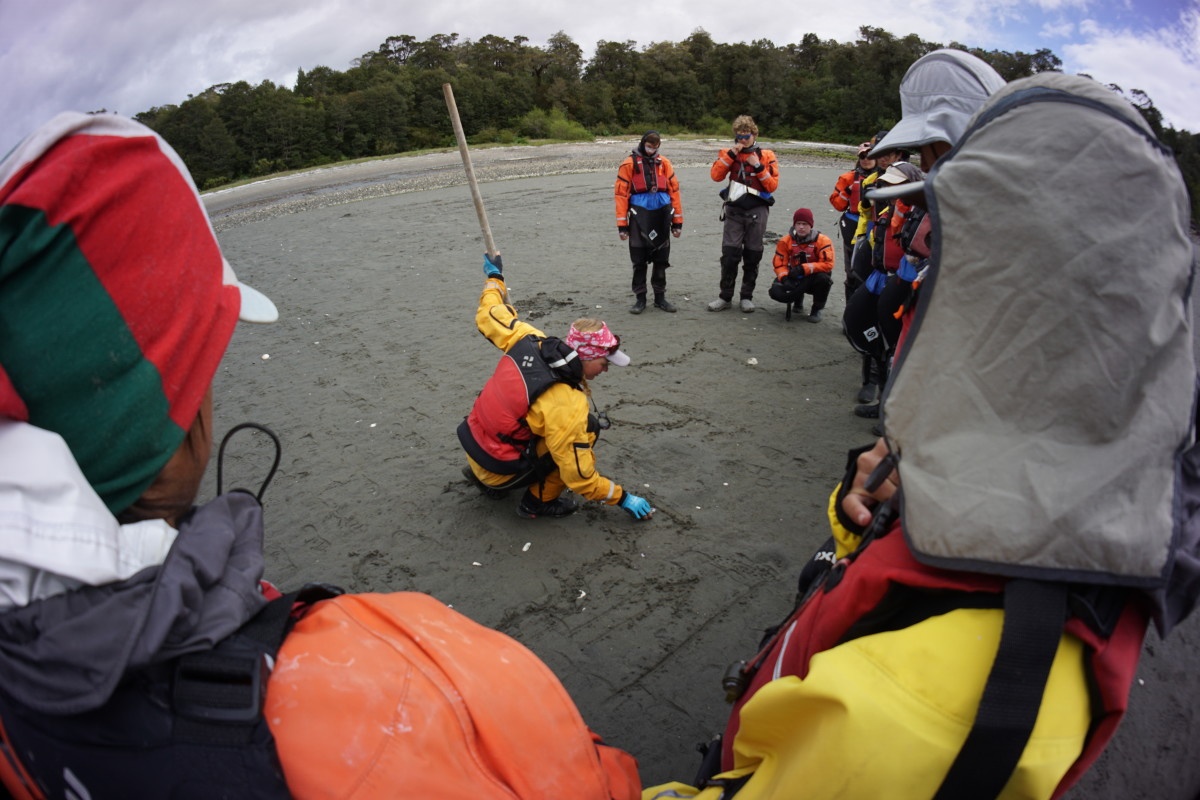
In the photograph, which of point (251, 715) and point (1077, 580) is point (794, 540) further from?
point (251, 715)

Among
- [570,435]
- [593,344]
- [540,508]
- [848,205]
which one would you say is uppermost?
[848,205]

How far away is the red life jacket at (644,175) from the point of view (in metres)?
8.12

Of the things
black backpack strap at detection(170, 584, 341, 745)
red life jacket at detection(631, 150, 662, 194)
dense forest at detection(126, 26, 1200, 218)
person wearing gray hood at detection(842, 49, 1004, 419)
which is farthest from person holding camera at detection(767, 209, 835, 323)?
dense forest at detection(126, 26, 1200, 218)

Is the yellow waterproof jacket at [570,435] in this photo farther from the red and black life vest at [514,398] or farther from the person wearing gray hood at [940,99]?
the person wearing gray hood at [940,99]

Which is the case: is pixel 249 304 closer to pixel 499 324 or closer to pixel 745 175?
pixel 499 324

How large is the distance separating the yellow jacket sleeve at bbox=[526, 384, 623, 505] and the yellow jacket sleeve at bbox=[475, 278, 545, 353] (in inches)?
18.4

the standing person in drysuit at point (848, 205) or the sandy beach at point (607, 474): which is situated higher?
the standing person in drysuit at point (848, 205)

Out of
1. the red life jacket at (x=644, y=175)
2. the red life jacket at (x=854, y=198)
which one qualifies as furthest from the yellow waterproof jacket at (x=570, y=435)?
the red life jacket at (x=854, y=198)

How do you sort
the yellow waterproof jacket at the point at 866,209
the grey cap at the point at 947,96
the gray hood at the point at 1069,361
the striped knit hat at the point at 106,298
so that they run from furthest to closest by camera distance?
the yellow waterproof jacket at the point at 866,209
the grey cap at the point at 947,96
the gray hood at the point at 1069,361
the striped knit hat at the point at 106,298

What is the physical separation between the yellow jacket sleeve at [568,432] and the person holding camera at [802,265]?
437cm

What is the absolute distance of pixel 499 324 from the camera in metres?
4.27

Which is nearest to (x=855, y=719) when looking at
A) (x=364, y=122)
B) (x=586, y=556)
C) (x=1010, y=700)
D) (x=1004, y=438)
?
(x=1010, y=700)

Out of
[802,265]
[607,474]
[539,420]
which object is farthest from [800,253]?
[539,420]

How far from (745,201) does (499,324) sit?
4.59 m
